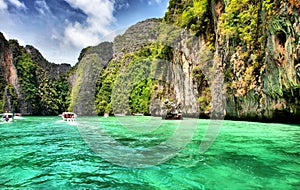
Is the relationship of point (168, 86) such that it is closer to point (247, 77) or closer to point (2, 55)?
point (247, 77)

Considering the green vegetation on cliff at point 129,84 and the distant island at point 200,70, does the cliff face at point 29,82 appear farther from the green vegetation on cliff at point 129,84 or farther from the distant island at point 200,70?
the green vegetation on cliff at point 129,84

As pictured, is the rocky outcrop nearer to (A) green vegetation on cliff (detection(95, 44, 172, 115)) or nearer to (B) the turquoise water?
(A) green vegetation on cliff (detection(95, 44, 172, 115))

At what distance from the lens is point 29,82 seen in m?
60.0

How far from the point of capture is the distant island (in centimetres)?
1215

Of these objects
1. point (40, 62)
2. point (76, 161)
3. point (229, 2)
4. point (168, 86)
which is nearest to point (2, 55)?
point (40, 62)

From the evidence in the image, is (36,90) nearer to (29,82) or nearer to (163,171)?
(29,82)

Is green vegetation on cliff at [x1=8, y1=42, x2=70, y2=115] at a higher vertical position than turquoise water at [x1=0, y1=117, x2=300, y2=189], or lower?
higher

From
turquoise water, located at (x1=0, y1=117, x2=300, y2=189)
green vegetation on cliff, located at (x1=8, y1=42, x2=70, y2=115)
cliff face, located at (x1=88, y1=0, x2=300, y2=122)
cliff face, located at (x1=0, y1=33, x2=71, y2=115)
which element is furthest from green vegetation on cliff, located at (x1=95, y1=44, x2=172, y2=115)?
turquoise water, located at (x1=0, y1=117, x2=300, y2=189)

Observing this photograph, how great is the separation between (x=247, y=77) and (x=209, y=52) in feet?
25.5

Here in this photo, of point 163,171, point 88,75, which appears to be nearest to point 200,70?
point 163,171

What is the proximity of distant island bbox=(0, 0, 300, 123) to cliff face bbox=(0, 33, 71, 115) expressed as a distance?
28 centimetres

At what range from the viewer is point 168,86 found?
1380 inches

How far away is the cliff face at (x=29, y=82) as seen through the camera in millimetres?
52188

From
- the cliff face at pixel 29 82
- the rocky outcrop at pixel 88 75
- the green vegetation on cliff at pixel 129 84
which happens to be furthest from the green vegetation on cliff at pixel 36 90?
the green vegetation on cliff at pixel 129 84
